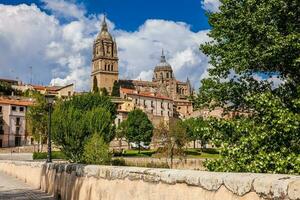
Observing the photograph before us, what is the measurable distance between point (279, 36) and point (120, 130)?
9117 centimetres

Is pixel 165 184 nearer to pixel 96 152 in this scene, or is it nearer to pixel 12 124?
pixel 96 152

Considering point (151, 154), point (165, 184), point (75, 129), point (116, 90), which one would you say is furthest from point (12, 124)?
point (165, 184)

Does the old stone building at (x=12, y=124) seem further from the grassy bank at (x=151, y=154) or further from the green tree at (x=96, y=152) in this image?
the green tree at (x=96, y=152)

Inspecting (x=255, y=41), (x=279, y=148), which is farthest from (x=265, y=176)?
(x=255, y=41)

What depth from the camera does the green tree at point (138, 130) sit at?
337ft

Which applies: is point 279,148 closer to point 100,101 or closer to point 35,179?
point 35,179

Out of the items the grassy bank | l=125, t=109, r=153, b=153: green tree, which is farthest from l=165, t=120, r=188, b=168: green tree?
l=125, t=109, r=153, b=153: green tree

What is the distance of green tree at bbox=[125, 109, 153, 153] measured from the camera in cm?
10275

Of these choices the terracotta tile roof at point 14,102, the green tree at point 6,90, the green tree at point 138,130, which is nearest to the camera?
the green tree at point 138,130

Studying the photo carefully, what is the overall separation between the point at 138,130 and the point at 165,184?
96658 mm

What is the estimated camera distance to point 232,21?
20016mm

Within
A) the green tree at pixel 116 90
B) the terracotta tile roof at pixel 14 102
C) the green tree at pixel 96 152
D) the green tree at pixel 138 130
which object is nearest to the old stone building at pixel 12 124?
the terracotta tile roof at pixel 14 102

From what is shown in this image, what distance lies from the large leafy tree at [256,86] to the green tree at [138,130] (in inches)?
3191

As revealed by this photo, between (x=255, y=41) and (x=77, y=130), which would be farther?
(x=77, y=130)
